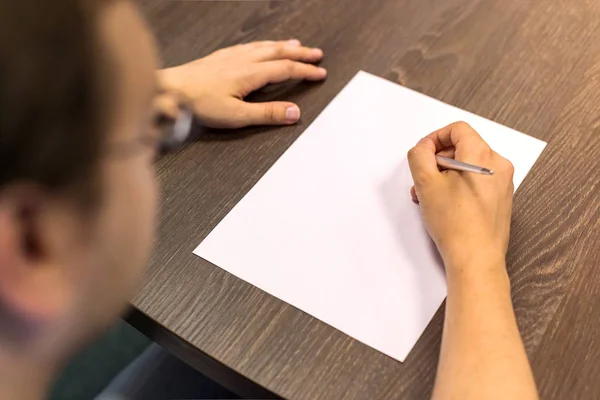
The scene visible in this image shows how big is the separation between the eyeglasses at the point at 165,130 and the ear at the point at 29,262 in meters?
0.05

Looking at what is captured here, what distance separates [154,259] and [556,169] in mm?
458

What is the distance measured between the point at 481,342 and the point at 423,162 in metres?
0.21

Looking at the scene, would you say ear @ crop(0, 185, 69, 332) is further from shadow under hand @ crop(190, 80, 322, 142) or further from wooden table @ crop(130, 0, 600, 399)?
shadow under hand @ crop(190, 80, 322, 142)

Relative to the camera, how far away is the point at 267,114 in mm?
784

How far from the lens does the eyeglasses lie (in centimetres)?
36

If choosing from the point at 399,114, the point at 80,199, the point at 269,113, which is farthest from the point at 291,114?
the point at 80,199

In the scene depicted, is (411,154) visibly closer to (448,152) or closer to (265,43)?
(448,152)

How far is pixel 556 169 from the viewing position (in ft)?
2.39

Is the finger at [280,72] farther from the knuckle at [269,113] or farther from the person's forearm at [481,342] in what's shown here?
the person's forearm at [481,342]

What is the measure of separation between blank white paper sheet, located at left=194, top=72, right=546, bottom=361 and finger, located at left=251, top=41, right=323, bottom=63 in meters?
0.07

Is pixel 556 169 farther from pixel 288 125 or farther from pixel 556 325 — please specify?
pixel 288 125

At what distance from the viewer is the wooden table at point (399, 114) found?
0.59 meters

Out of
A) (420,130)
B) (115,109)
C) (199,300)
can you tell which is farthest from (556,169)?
(115,109)

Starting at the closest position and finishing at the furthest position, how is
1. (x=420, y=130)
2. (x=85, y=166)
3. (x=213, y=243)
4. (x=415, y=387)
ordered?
1. (x=85, y=166)
2. (x=415, y=387)
3. (x=213, y=243)
4. (x=420, y=130)
